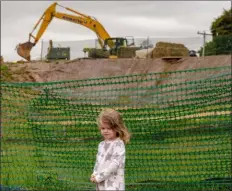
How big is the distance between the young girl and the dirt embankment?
26.8 meters

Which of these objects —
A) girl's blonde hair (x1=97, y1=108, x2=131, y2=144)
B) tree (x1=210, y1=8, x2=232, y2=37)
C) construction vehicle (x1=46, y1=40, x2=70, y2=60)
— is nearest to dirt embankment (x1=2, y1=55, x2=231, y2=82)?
construction vehicle (x1=46, y1=40, x2=70, y2=60)

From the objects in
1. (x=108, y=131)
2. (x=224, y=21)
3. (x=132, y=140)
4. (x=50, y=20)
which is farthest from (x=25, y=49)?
(x=108, y=131)

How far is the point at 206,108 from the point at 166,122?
1.80 ft

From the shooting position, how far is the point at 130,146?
8156mm

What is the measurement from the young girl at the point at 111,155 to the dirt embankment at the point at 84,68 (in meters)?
26.8

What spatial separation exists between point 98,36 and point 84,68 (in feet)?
7.47

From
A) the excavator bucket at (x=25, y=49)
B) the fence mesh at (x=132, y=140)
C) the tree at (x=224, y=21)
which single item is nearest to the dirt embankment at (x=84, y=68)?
the excavator bucket at (x=25, y=49)

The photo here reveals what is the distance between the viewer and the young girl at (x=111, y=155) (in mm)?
4621

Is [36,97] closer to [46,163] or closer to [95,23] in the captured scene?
[46,163]

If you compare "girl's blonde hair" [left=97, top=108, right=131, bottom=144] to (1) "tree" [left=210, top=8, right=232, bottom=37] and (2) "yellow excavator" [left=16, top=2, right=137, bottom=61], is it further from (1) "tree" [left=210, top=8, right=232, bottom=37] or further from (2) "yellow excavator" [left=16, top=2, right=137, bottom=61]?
(1) "tree" [left=210, top=8, right=232, bottom=37]

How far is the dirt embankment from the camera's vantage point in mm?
32188

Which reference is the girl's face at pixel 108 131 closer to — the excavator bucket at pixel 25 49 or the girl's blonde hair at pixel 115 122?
the girl's blonde hair at pixel 115 122

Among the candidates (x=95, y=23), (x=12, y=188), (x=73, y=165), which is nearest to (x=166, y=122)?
(x=73, y=165)

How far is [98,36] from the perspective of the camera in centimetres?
3475
